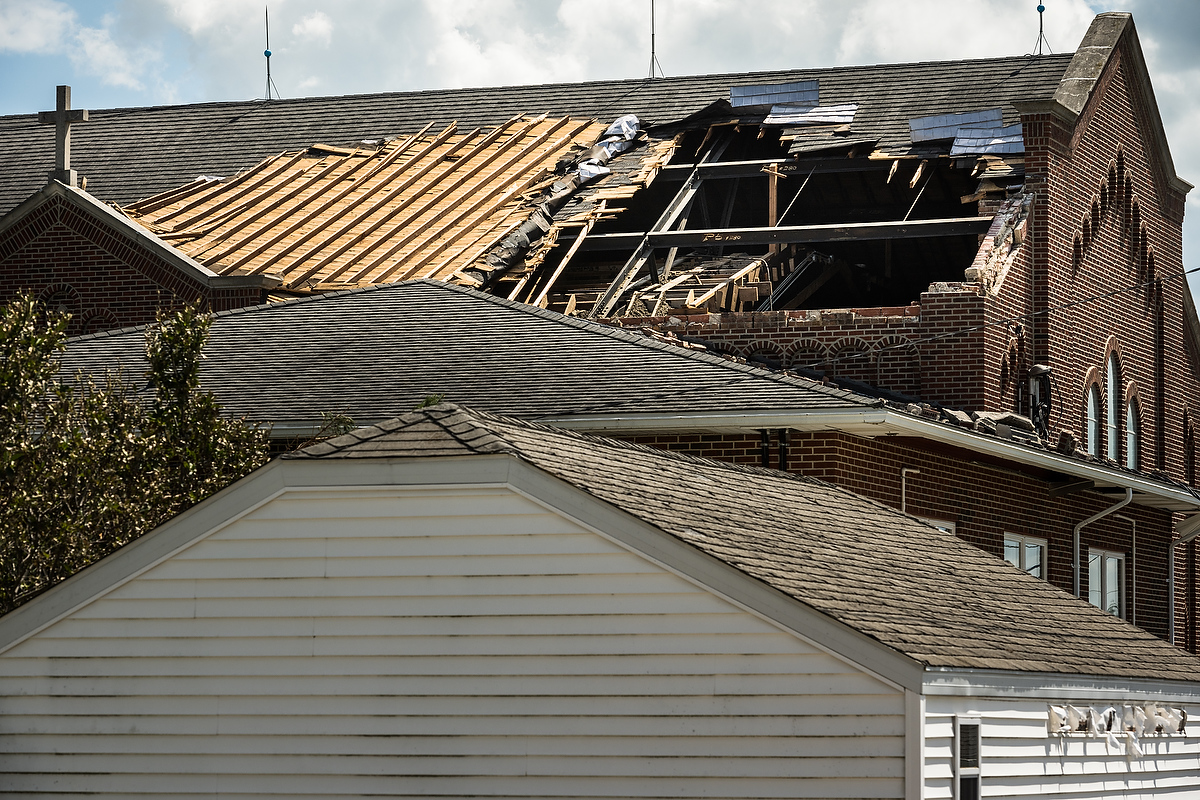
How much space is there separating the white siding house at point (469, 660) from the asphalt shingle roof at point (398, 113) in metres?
16.1

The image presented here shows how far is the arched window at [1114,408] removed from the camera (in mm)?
25297

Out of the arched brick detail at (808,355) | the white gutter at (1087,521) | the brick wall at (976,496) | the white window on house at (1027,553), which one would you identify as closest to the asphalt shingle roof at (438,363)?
the brick wall at (976,496)

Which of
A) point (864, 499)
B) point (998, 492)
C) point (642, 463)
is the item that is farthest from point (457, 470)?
point (998, 492)

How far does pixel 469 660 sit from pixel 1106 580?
14.5 m

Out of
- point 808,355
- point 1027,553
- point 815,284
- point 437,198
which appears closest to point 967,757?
point 1027,553

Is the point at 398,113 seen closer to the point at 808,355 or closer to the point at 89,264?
the point at 89,264

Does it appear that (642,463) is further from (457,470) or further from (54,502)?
(54,502)

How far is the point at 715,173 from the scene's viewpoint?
26.0 metres

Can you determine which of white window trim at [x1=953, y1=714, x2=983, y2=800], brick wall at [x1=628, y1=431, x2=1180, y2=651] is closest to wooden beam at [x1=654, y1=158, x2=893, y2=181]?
brick wall at [x1=628, y1=431, x2=1180, y2=651]

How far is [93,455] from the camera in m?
13.8

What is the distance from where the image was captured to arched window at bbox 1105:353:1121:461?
2530 centimetres

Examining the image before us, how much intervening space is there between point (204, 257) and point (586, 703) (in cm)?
1357

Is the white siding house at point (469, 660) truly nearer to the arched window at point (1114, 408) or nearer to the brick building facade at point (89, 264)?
the brick building facade at point (89, 264)

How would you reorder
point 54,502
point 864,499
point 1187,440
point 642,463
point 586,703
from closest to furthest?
point 586,703, point 642,463, point 54,502, point 864,499, point 1187,440
